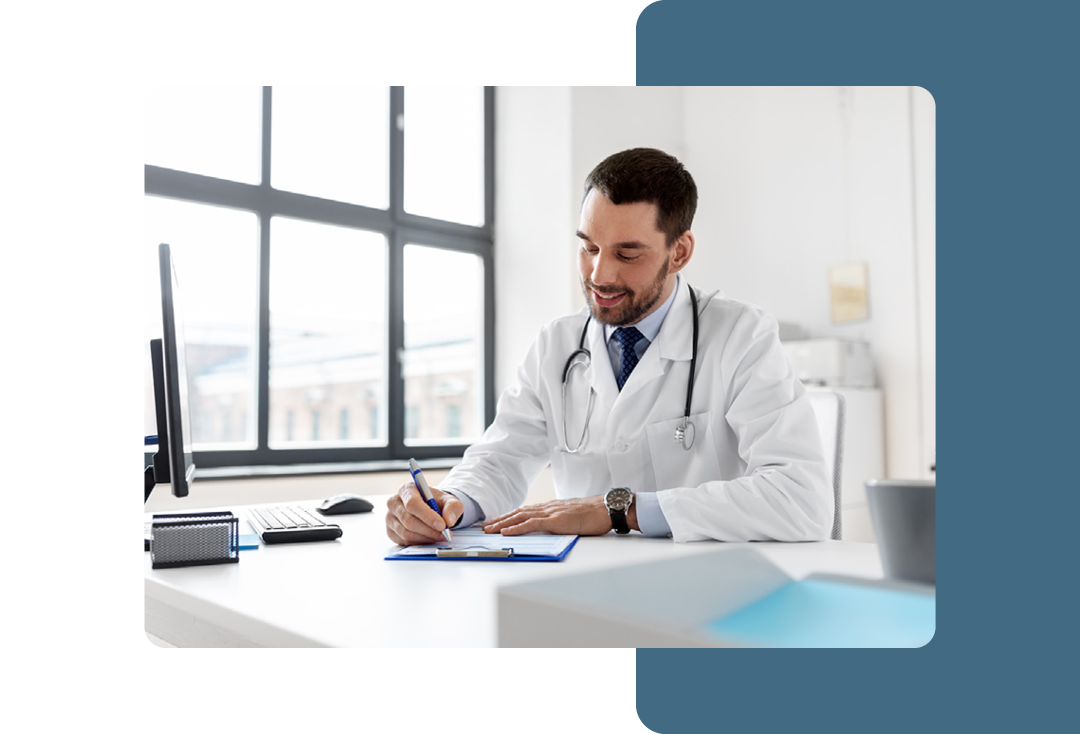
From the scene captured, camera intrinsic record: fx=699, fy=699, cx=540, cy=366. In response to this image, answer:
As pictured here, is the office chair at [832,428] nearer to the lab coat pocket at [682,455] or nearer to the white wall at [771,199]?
the white wall at [771,199]

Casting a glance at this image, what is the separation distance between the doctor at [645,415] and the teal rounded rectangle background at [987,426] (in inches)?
11.6

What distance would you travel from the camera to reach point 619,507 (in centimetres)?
105

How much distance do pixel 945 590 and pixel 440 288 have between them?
44.7 inches

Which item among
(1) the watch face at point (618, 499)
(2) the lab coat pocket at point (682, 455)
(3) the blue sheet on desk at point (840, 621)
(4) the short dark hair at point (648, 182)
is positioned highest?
(4) the short dark hair at point (648, 182)

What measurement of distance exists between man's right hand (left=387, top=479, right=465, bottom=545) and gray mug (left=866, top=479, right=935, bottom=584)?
0.56 meters

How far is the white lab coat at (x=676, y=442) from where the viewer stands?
1.02 metres

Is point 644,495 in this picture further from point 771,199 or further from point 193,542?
point 771,199

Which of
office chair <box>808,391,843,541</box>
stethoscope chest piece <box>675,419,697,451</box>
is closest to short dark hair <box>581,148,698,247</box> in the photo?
stethoscope chest piece <box>675,419,697,451</box>

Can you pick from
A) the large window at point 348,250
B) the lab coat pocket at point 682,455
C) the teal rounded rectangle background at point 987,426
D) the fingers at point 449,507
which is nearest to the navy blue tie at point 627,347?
the lab coat pocket at point 682,455

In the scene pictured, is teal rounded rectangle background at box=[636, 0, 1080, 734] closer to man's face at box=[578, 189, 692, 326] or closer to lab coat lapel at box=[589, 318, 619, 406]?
man's face at box=[578, 189, 692, 326]

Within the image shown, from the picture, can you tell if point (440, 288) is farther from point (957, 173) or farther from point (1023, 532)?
point (1023, 532)

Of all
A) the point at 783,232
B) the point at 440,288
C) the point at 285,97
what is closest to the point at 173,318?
the point at 285,97

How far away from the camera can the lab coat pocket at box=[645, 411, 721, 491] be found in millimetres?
1297

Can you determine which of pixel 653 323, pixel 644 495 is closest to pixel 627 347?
pixel 653 323
